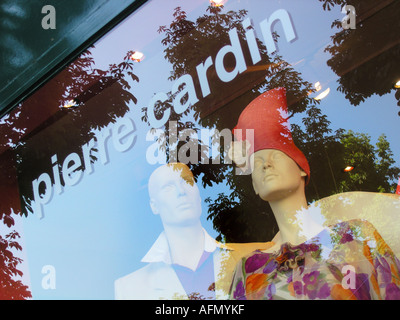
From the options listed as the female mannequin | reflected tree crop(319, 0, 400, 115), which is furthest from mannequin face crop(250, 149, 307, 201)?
reflected tree crop(319, 0, 400, 115)

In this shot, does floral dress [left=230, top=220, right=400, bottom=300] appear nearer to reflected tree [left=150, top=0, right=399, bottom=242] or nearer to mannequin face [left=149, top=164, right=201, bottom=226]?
reflected tree [left=150, top=0, right=399, bottom=242]

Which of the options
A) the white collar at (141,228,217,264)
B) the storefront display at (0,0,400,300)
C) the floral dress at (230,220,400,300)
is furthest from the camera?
the white collar at (141,228,217,264)

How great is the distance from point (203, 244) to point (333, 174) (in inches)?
23.1

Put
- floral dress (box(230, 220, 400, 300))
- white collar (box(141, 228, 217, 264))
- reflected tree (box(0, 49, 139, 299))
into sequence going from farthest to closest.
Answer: reflected tree (box(0, 49, 139, 299)) < white collar (box(141, 228, 217, 264)) < floral dress (box(230, 220, 400, 300))

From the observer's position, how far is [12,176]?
2.98 meters

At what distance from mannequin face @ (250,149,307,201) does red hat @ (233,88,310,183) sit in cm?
2

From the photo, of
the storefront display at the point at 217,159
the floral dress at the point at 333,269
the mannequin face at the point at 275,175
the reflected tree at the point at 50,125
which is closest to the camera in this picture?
the floral dress at the point at 333,269

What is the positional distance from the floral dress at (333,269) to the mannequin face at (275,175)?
0.21 meters

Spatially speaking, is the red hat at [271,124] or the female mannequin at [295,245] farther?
the red hat at [271,124]

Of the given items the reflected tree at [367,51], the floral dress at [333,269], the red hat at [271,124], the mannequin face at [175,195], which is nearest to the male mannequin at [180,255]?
the mannequin face at [175,195]

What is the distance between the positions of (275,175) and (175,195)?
463 mm

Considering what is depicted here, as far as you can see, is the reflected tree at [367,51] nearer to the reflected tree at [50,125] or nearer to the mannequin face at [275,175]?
the mannequin face at [275,175]

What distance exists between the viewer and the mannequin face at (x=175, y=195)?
2.15 metres

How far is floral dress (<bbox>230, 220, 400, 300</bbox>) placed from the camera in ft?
5.37
